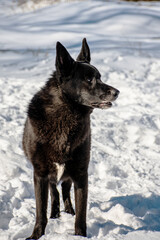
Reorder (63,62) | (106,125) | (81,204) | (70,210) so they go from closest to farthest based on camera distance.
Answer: (63,62) → (81,204) → (70,210) → (106,125)

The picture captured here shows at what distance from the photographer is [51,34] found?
33.0 feet

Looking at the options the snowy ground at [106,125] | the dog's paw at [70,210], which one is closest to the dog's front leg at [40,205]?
the snowy ground at [106,125]

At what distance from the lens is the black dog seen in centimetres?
291

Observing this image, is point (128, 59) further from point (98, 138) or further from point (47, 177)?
point (47, 177)

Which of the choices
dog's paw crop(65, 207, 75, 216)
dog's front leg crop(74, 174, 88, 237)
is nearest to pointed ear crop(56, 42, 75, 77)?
dog's front leg crop(74, 174, 88, 237)

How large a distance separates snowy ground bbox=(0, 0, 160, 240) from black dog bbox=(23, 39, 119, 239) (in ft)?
1.25

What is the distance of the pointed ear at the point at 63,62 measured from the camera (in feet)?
9.09

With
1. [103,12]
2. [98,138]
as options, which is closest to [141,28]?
[103,12]

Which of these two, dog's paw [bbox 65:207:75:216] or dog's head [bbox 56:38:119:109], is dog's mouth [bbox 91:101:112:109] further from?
dog's paw [bbox 65:207:75:216]

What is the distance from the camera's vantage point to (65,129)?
298cm

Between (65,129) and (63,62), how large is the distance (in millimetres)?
551

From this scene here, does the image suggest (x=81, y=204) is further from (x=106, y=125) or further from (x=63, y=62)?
(x=106, y=125)

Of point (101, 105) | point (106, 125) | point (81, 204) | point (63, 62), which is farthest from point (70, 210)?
point (106, 125)

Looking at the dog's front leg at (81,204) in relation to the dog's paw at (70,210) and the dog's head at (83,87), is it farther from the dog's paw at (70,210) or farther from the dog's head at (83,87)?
the dog's head at (83,87)
